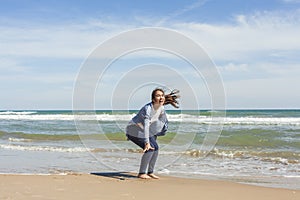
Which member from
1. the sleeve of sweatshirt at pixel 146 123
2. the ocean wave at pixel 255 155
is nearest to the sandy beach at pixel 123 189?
the sleeve of sweatshirt at pixel 146 123

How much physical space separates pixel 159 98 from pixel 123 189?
1.67 m

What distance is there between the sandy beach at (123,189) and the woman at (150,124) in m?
0.49

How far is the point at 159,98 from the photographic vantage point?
7059 millimetres

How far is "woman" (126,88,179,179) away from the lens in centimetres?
696

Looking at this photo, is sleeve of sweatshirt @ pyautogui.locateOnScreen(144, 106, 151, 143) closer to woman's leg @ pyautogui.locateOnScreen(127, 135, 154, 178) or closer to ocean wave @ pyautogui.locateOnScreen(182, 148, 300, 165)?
woman's leg @ pyautogui.locateOnScreen(127, 135, 154, 178)

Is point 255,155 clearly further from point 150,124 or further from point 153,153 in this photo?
point 150,124

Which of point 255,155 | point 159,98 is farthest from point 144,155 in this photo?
point 255,155

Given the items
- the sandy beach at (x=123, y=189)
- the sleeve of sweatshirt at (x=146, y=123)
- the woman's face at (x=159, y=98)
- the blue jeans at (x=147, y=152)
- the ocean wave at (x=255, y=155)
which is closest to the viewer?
the sandy beach at (x=123, y=189)

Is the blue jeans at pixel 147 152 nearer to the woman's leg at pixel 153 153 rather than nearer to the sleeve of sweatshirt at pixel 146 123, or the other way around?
the woman's leg at pixel 153 153

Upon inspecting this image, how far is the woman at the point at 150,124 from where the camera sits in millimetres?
6964

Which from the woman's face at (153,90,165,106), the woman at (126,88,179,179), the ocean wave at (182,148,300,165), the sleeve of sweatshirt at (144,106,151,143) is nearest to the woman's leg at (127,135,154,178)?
the woman at (126,88,179,179)

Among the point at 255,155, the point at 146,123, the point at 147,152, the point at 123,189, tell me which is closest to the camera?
the point at 123,189

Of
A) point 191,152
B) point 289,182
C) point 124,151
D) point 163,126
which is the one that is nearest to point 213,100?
point 163,126

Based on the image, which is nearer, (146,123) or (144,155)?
(146,123)
